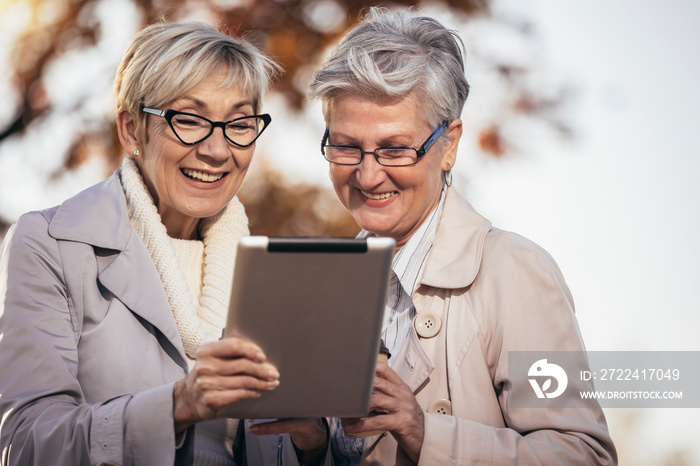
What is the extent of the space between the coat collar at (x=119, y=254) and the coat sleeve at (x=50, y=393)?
0.32 feet

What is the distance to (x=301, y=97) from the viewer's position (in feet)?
21.6

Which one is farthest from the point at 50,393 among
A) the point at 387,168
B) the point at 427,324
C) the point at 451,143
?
the point at 451,143

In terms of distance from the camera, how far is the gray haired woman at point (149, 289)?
7.46ft

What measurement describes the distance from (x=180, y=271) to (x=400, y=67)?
1117 mm

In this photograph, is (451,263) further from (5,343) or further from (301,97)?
(301,97)

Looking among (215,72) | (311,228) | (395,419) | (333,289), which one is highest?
(311,228)

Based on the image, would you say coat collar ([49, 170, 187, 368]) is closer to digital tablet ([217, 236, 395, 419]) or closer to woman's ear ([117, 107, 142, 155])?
woman's ear ([117, 107, 142, 155])

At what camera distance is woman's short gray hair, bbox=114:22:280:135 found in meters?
2.94

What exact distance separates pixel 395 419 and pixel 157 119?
4.85 ft

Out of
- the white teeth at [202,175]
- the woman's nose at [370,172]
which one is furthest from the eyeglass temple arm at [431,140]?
the white teeth at [202,175]

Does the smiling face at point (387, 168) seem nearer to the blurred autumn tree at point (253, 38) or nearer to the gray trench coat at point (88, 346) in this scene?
the gray trench coat at point (88, 346)

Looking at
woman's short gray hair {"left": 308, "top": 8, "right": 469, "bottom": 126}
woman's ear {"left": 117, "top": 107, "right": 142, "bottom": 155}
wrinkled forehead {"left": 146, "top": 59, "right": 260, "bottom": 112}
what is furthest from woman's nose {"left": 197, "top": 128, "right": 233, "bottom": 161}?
woman's short gray hair {"left": 308, "top": 8, "right": 469, "bottom": 126}

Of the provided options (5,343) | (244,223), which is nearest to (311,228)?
(244,223)

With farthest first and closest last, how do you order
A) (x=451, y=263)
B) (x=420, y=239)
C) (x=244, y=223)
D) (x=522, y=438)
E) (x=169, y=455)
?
(x=244, y=223), (x=420, y=239), (x=451, y=263), (x=522, y=438), (x=169, y=455)
